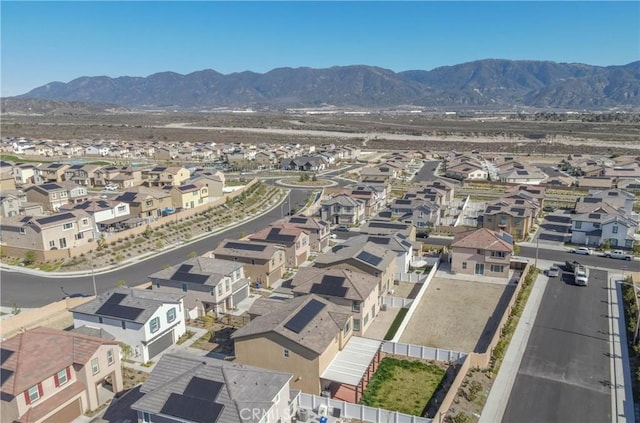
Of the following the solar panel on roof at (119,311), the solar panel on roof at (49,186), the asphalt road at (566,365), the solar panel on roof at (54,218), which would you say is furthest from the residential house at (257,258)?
the solar panel on roof at (49,186)

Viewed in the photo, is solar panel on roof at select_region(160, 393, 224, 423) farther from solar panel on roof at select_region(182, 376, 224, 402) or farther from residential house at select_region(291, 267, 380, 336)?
residential house at select_region(291, 267, 380, 336)

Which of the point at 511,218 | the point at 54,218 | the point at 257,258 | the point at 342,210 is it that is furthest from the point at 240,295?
the point at 511,218

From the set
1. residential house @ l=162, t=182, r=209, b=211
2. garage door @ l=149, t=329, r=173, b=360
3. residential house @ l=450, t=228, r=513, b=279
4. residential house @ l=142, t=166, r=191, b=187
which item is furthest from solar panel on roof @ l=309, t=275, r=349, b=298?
residential house @ l=142, t=166, r=191, b=187

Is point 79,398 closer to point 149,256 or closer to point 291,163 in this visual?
point 149,256

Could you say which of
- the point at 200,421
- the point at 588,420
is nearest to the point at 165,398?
the point at 200,421

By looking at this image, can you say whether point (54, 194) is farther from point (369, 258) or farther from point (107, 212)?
point (369, 258)

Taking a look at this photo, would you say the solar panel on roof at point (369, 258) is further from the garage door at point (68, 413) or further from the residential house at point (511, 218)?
the residential house at point (511, 218)
